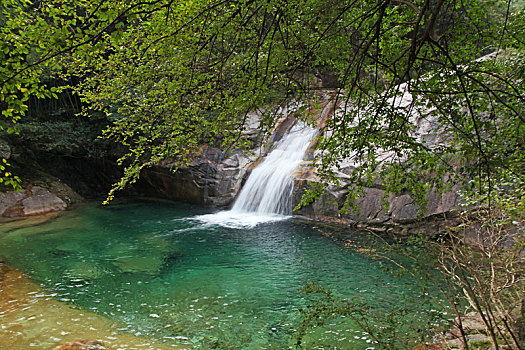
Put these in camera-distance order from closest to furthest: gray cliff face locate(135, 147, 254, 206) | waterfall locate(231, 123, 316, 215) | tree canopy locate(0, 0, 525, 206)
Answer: tree canopy locate(0, 0, 525, 206)
waterfall locate(231, 123, 316, 215)
gray cliff face locate(135, 147, 254, 206)

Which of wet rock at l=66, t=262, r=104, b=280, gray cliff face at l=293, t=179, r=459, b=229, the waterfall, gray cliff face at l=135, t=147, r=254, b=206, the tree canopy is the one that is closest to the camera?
the tree canopy

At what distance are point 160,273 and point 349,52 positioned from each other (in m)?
5.74

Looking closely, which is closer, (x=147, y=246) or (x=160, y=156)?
(x=160, y=156)

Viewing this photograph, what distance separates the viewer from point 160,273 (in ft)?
24.1

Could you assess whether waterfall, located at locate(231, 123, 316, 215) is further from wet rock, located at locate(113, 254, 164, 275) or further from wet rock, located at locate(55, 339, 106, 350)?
wet rock, located at locate(55, 339, 106, 350)

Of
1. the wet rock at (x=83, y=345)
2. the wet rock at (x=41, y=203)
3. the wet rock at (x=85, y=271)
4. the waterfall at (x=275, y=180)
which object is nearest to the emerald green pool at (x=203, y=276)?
the wet rock at (x=85, y=271)

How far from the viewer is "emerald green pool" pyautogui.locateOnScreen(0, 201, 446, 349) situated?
5.05 meters

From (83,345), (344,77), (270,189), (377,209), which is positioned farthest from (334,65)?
(270,189)

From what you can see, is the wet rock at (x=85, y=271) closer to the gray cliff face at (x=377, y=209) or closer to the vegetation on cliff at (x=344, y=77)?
the vegetation on cliff at (x=344, y=77)

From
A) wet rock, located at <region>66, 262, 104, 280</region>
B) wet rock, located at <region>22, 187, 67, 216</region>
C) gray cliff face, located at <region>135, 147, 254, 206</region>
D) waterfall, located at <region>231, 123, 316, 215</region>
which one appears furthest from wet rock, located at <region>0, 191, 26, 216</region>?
waterfall, located at <region>231, 123, 316, 215</region>

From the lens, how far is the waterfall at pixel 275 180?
40.1 ft

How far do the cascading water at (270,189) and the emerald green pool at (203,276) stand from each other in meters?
0.81

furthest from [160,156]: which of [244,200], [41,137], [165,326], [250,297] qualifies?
[41,137]

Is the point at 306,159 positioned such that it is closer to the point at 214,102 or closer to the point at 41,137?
the point at 214,102
